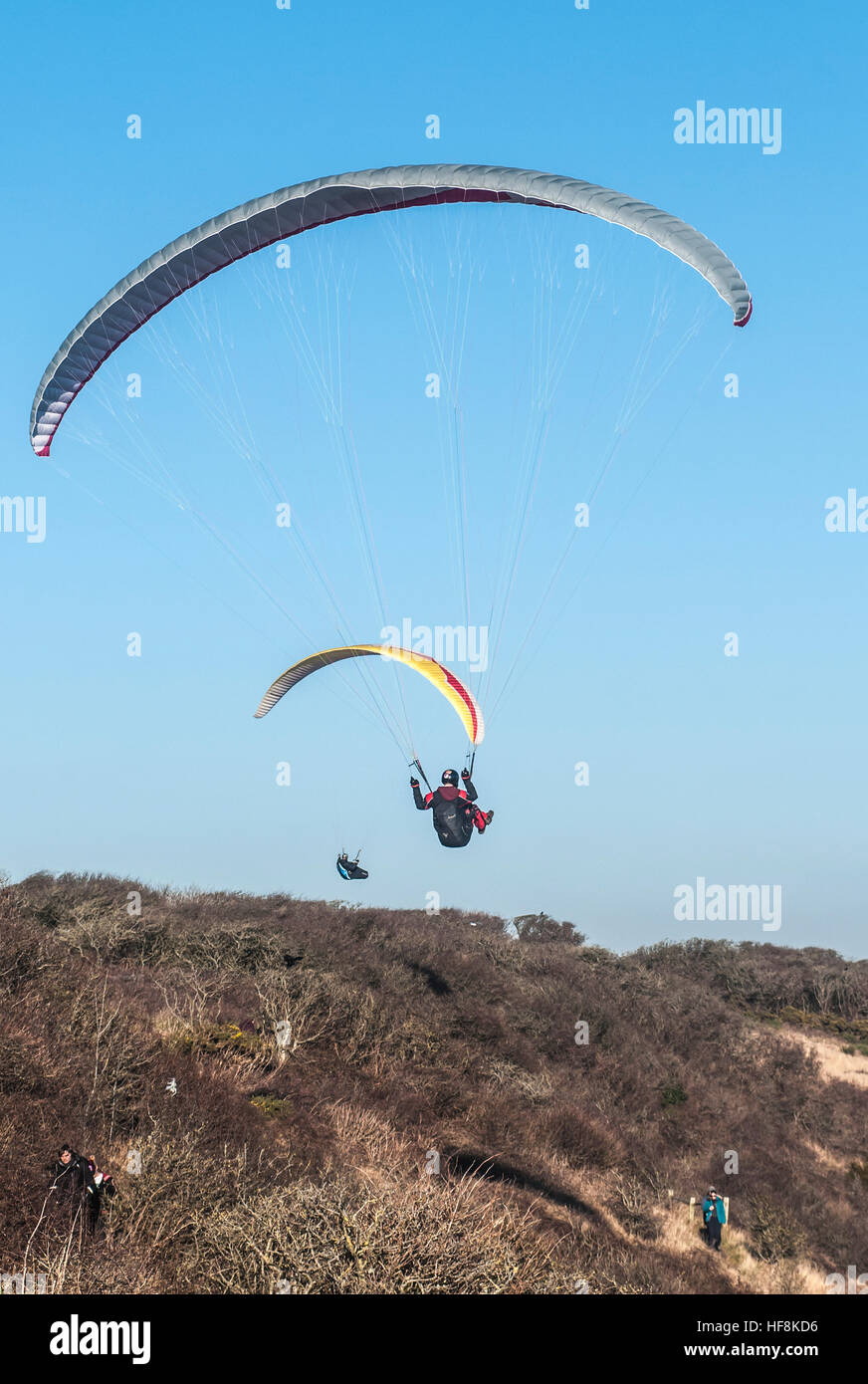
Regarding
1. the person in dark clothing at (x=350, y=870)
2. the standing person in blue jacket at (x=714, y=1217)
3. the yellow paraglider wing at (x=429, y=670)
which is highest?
the yellow paraglider wing at (x=429, y=670)

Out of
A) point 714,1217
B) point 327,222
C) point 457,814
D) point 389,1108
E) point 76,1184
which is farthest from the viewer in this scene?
point 714,1217

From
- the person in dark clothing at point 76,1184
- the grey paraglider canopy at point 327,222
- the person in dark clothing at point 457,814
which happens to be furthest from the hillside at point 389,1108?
the grey paraglider canopy at point 327,222

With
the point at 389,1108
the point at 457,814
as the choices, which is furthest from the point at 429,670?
the point at 389,1108

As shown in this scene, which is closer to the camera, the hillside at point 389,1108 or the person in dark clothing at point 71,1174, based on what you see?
the hillside at point 389,1108

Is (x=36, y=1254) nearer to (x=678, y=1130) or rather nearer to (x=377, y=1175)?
(x=377, y=1175)

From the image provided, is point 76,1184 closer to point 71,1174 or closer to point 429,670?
point 71,1174

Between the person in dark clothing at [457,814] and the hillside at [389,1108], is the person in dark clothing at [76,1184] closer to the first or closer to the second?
the hillside at [389,1108]
